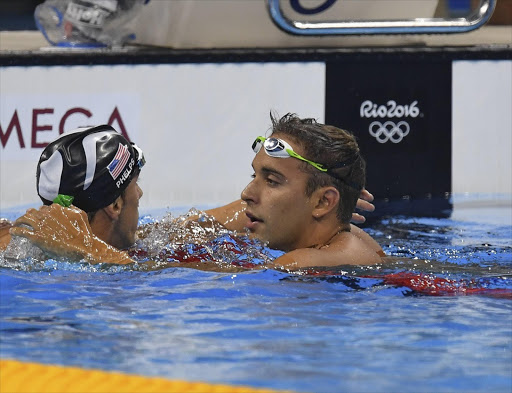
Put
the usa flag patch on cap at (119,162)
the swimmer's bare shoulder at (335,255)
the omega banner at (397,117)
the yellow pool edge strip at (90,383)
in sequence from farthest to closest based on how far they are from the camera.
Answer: the omega banner at (397,117) → the usa flag patch on cap at (119,162) → the swimmer's bare shoulder at (335,255) → the yellow pool edge strip at (90,383)

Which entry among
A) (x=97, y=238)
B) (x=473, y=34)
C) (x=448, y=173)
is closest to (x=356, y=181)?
(x=97, y=238)

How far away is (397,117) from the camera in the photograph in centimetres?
588

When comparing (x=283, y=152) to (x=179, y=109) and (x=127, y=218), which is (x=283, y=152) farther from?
(x=179, y=109)

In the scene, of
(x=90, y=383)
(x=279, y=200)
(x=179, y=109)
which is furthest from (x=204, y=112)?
(x=90, y=383)

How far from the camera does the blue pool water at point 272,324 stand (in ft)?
8.16

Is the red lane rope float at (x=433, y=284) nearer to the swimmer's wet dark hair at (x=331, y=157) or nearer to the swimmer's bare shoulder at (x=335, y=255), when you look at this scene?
the swimmer's bare shoulder at (x=335, y=255)

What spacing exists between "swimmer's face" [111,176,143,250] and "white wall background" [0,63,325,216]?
196cm

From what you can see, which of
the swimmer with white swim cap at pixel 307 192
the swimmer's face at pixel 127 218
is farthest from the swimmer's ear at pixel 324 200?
the swimmer's face at pixel 127 218

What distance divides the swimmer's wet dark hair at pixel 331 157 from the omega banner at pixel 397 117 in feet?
6.40

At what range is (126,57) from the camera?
233 inches

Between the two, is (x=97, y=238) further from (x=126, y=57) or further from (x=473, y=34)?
(x=473, y=34)

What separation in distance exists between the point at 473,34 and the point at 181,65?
2427 mm

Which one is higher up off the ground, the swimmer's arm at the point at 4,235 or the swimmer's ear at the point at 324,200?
the swimmer's ear at the point at 324,200

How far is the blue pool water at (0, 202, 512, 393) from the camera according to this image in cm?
249
